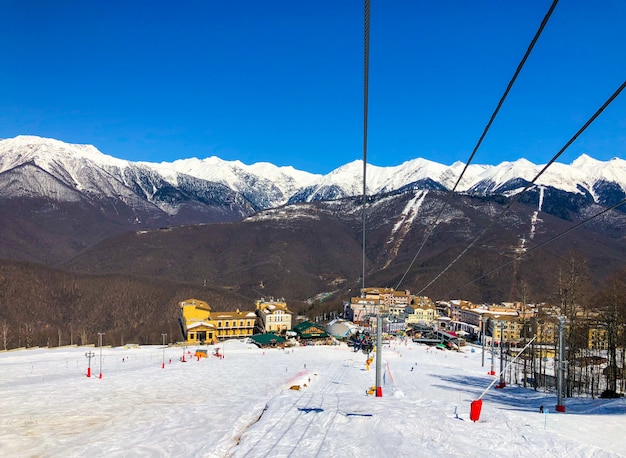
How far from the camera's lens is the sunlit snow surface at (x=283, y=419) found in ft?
45.7

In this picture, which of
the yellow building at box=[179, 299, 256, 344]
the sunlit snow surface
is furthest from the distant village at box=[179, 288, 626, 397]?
the sunlit snow surface

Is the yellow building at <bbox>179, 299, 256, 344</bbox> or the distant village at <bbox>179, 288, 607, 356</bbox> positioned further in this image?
the yellow building at <bbox>179, 299, 256, 344</bbox>

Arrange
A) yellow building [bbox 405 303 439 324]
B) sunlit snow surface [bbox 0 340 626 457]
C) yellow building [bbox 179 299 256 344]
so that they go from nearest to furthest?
1. sunlit snow surface [bbox 0 340 626 457]
2. yellow building [bbox 179 299 256 344]
3. yellow building [bbox 405 303 439 324]

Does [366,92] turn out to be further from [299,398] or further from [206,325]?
[206,325]

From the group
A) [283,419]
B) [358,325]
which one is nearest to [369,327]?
[358,325]

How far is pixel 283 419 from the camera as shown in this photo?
712 inches

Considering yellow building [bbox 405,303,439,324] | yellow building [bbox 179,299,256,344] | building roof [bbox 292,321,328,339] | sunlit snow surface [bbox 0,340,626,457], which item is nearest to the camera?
sunlit snow surface [bbox 0,340,626,457]

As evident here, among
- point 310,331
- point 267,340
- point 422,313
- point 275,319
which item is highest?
point 275,319

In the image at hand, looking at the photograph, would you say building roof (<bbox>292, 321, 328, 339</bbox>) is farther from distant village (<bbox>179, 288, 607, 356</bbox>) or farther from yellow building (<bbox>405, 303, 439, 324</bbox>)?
yellow building (<bbox>405, 303, 439, 324</bbox>)

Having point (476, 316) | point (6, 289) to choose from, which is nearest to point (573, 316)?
point (476, 316)

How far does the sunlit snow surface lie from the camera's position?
45.7 ft

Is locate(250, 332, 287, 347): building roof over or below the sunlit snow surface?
below

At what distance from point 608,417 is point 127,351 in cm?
5968

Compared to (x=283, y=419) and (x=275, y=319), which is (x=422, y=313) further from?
(x=283, y=419)
